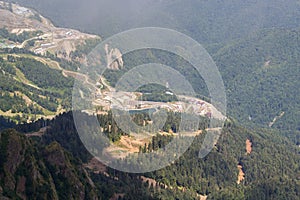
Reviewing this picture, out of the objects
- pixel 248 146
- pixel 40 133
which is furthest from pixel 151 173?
pixel 248 146

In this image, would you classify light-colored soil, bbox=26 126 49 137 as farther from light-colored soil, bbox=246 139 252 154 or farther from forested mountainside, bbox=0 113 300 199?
light-colored soil, bbox=246 139 252 154

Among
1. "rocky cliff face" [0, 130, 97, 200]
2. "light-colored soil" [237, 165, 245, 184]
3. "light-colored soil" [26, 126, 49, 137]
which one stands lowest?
"light-colored soil" [237, 165, 245, 184]

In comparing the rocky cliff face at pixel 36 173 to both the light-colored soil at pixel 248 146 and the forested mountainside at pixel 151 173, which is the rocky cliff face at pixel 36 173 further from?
the light-colored soil at pixel 248 146

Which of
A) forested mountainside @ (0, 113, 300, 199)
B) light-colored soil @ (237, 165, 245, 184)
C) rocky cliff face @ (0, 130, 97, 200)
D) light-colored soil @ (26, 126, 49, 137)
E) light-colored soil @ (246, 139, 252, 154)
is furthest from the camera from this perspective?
light-colored soil @ (246, 139, 252, 154)

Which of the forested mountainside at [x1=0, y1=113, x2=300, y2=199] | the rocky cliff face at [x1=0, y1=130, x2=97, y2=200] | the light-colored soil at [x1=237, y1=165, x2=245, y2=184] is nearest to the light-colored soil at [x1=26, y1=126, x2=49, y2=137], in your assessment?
the forested mountainside at [x1=0, y1=113, x2=300, y2=199]

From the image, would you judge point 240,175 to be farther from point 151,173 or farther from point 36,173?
point 36,173

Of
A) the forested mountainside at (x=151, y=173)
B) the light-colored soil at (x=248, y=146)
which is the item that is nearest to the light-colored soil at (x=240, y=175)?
the forested mountainside at (x=151, y=173)

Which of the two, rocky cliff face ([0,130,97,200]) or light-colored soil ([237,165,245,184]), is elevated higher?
rocky cliff face ([0,130,97,200])

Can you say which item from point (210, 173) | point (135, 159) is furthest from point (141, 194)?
point (210, 173)

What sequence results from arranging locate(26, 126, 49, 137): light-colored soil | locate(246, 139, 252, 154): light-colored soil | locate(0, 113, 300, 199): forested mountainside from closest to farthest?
locate(0, 113, 300, 199): forested mountainside → locate(26, 126, 49, 137): light-colored soil → locate(246, 139, 252, 154): light-colored soil
